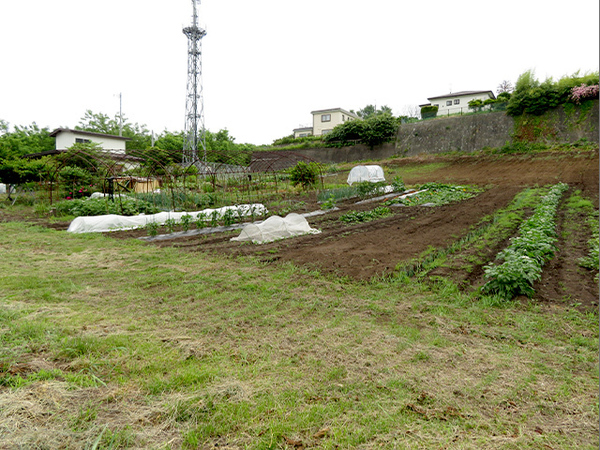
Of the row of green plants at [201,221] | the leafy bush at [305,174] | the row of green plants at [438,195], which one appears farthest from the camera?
the leafy bush at [305,174]

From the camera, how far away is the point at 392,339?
Result: 343 cm

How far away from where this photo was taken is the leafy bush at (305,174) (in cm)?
1862

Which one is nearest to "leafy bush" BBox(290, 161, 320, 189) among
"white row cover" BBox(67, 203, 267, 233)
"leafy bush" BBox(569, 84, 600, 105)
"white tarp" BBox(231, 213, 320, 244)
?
"white row cover" BBox(67, 203, 267, 233)

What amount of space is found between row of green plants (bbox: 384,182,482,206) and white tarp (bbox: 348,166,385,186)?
12.5 feet

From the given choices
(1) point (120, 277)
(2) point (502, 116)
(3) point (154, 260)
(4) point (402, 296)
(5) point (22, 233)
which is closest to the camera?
(4) point (402, 296)

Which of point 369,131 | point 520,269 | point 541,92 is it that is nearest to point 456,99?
point 369,131

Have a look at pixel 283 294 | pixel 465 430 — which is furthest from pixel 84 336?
pixel 465 430

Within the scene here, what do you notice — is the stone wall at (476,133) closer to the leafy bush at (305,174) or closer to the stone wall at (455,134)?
the stone wall at (455,134)

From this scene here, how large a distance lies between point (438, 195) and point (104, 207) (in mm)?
13311

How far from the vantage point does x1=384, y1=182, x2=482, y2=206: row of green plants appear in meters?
14.0

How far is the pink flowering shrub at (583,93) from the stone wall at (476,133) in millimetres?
582

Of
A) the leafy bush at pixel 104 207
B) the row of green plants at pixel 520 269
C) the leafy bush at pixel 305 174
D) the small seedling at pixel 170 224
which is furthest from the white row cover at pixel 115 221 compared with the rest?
the leafy bush at pixel 305 174

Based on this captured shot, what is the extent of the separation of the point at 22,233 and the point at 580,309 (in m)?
12.0

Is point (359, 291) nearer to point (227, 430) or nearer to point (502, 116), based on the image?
point (227, 430)
